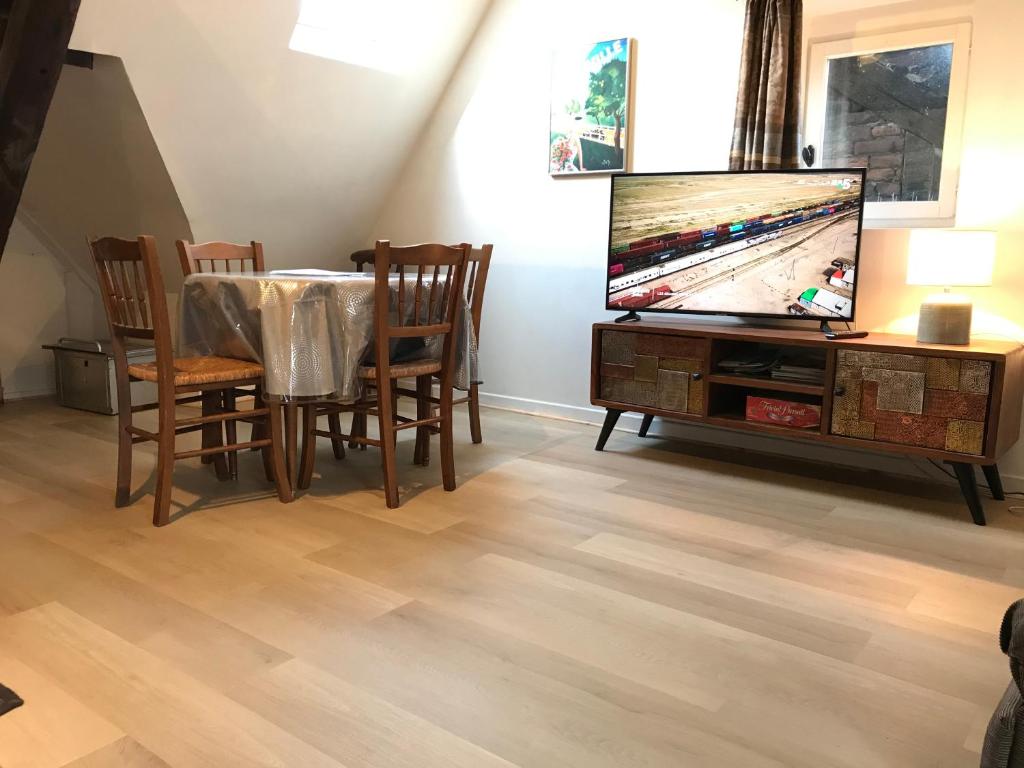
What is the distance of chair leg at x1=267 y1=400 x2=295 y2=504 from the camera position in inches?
111

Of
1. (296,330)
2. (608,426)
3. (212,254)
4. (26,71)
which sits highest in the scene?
(26,71)

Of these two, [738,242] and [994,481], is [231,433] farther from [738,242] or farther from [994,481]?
[994,481]

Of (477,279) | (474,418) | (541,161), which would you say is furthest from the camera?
(541,161)

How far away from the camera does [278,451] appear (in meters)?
2.83

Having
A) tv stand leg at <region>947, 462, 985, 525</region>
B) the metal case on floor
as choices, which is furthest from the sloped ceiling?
tv stand leg at <region>947, 462, 985, 525</region>

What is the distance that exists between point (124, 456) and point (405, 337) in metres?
1.04

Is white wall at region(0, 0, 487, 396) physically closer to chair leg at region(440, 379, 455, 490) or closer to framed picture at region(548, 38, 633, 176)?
framed picture at region(548, 38, 633, 176)

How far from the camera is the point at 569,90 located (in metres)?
4.03

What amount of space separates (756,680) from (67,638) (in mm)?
1550

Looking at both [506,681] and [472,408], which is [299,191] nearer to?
[472,408]

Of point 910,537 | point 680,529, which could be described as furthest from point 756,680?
point 910,537

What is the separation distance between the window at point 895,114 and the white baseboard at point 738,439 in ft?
3.19

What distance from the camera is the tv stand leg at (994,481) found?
295cm

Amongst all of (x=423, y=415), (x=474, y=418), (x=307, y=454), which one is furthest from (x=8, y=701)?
(x=474, y=418)
